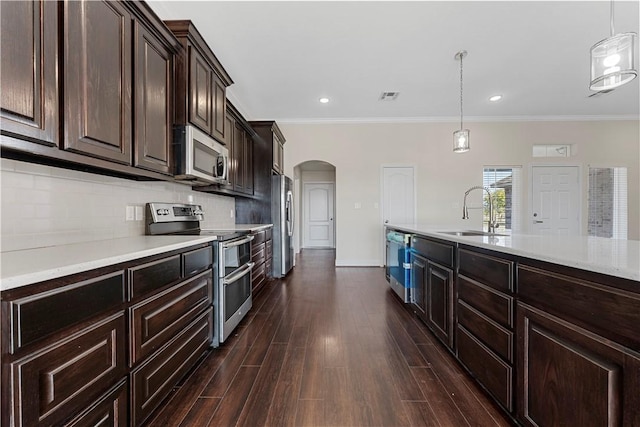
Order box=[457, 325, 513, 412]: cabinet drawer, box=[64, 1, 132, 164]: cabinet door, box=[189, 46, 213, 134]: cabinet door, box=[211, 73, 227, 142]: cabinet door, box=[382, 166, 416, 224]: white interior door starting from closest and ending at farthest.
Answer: box=[64, 1, 132, 164]: cabinet door → box=[457, 325, 513, 412]: cabinet drawer → box=[189, 46, 213, 134]: cabinet door → box=[211, 73, 227, 142]: cabinet door → box=[382, 166, 416, 224]: white interior door

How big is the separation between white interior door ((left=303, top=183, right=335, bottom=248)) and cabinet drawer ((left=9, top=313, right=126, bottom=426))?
24.4ft

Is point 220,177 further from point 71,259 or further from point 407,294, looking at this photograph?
point 407,294

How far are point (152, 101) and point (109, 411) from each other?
5.57 feet

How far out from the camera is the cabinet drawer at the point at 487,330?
1.42 meters

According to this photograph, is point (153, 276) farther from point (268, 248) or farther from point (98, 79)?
point (268, 248)

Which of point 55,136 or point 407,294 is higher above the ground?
point 55,136

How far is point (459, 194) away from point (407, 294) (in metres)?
3.46

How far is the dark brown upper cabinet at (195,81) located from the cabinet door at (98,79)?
49cm

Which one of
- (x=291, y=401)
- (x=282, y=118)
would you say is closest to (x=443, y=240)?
(x=291, y=401)

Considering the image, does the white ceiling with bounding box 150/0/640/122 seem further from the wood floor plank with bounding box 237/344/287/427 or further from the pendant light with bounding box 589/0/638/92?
the wood floor plank with bounding box 237/344/287/427

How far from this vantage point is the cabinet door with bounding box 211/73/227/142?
2627mm

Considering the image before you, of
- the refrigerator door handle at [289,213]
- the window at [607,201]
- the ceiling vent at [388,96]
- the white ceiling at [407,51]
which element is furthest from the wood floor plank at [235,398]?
the window at [607,201]

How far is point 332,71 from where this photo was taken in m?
3.75

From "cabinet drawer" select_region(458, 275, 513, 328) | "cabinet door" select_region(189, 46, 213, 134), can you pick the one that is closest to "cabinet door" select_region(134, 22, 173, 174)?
"cabinet door" select_region(189, 46, 213, 134)
